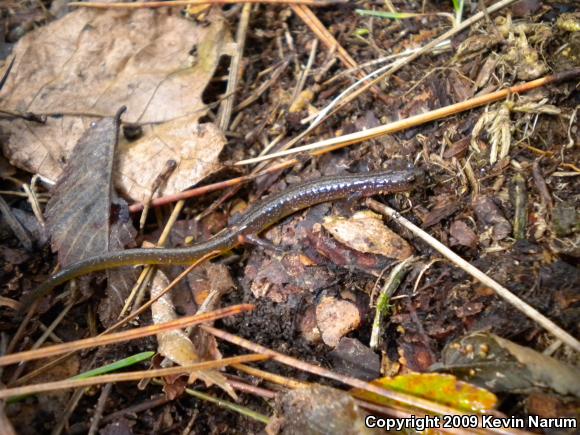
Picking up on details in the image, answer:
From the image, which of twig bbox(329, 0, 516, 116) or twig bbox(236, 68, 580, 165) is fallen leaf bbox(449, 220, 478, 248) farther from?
twig bbox(329, 0, 516, 116)

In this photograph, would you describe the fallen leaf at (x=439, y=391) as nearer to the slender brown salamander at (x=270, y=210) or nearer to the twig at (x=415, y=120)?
the slender brown salamander at (x=270, y=210)

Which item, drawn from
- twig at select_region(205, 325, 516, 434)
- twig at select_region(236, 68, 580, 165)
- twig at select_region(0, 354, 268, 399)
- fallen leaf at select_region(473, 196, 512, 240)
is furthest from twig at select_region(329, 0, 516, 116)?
twig at select_region(0, 354, 268, 399)

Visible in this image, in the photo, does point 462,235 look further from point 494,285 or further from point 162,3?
point 162,3

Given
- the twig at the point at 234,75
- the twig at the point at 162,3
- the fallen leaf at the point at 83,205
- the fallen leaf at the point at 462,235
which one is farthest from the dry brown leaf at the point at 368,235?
the twig at the point at 162,3

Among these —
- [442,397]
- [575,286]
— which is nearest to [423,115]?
[575,286]

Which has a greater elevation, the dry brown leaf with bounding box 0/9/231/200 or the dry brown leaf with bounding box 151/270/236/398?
the dry brown leaf with bounding box 0/9/231/200

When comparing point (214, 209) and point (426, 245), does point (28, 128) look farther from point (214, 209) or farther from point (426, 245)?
point (426, 245)

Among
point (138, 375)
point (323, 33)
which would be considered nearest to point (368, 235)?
point (138, 375)

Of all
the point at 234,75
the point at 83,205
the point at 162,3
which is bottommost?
the point at 83,205
